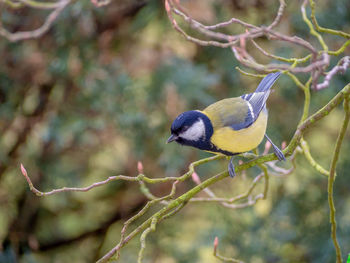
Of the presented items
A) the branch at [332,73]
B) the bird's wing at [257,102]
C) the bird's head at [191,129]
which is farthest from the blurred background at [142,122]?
the branch at [332,73]

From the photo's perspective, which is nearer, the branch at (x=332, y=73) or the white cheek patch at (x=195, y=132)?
the branch at (x=332, y=73)

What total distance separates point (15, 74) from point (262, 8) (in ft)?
5.05

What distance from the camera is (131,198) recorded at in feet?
11.6

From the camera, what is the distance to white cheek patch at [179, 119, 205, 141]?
1.84m

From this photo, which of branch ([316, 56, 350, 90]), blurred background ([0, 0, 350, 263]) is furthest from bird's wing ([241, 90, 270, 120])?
blurred background ([0, 0, 350, 263])

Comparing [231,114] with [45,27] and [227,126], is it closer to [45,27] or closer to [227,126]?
[227,126]

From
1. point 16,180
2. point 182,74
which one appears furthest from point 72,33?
point 16,180

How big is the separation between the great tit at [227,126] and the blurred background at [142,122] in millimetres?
839

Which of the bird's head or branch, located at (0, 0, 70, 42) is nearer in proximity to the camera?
the bird's head

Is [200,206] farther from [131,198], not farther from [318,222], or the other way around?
[318,222]

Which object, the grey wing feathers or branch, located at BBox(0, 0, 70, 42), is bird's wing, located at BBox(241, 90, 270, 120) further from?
branch, located at BBox(0, 0, 70, 42)

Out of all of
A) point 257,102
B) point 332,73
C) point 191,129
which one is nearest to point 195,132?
point 191,129

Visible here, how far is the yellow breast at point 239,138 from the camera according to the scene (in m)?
1.86

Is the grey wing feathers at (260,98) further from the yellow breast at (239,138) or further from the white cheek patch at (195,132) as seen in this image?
the white cheek patch at (195,132)
